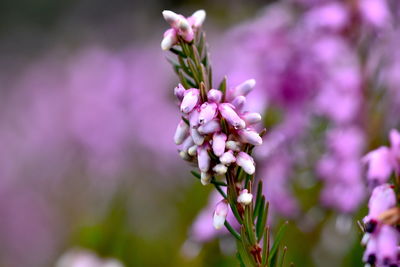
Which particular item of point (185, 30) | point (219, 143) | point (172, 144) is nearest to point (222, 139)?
point (219, 143)

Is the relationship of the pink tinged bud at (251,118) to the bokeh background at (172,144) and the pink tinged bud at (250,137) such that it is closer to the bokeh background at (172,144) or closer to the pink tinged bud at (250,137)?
the pink tinged bud at (250,137)

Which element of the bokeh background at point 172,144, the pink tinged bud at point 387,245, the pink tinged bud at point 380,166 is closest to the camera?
the pink tinged bud at point 387,245

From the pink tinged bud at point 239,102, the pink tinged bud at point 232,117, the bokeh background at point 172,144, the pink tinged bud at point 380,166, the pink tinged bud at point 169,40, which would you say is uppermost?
the bokeh background at point 172,144

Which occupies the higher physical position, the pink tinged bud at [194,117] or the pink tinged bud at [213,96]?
the pink tinged bud at [213,96]

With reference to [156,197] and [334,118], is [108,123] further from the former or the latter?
[334,118]

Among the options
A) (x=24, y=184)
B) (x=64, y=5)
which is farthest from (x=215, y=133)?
(x=64, y=5)

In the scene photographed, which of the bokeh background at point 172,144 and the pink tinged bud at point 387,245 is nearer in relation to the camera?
the pink tinged bud at point 387,245

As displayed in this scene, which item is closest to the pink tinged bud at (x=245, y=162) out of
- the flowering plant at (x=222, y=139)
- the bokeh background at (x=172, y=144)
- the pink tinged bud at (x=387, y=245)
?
the flowering plant at (x=222, y=139)
